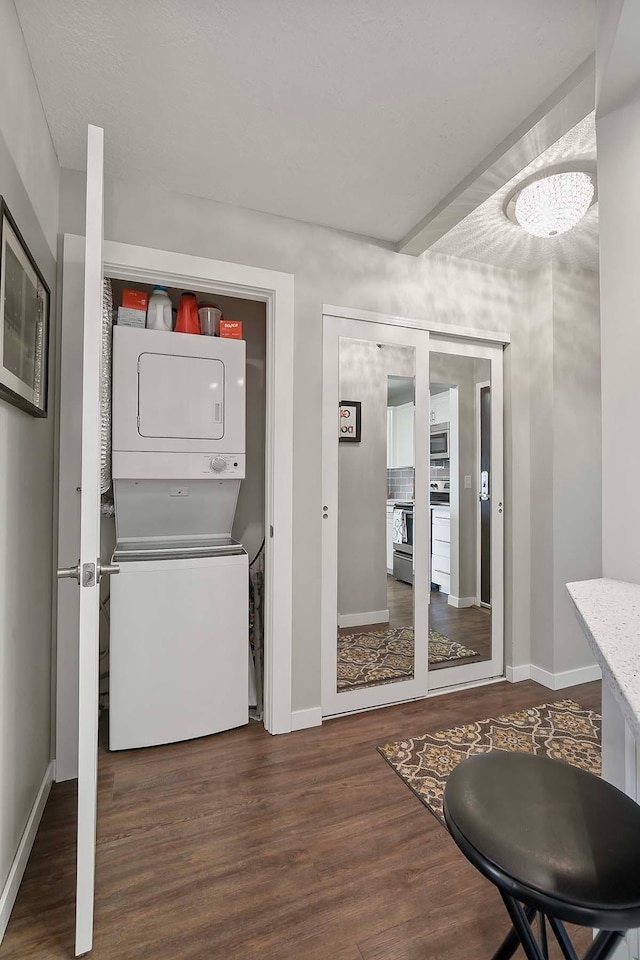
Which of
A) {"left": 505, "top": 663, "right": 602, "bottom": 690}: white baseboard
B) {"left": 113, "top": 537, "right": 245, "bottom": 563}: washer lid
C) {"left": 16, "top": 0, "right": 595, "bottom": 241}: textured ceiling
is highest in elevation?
{"left": 16, "top": 0, "right": 595, "bottom": 241}: textured ceiling

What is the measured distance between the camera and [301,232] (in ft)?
7.75

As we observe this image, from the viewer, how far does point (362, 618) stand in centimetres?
252

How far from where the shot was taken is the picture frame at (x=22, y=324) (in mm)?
1223

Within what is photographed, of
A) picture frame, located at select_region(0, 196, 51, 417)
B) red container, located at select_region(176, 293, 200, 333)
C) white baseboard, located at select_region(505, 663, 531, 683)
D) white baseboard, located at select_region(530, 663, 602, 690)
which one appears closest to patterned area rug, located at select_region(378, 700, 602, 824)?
white baseboard, located at select_region(530, 663, 602, 690)

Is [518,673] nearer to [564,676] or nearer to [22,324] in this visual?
[564,676]

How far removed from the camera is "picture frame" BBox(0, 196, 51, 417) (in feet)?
4.01

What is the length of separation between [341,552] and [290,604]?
38 cm

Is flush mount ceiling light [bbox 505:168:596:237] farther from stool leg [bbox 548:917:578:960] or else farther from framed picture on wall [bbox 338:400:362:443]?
stool leg [bbox 548:917:578:960]

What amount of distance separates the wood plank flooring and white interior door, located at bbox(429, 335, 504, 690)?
98 centimetres

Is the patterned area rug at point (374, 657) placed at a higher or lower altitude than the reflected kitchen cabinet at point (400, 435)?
lower

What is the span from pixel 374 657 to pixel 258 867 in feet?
3.98

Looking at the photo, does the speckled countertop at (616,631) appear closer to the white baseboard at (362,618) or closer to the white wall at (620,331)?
the white wall at (620,331)

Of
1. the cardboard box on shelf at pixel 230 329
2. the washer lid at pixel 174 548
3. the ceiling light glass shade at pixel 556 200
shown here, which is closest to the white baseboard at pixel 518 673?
the washer lid at pixel 174 548

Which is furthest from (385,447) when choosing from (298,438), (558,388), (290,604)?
(558,388)
